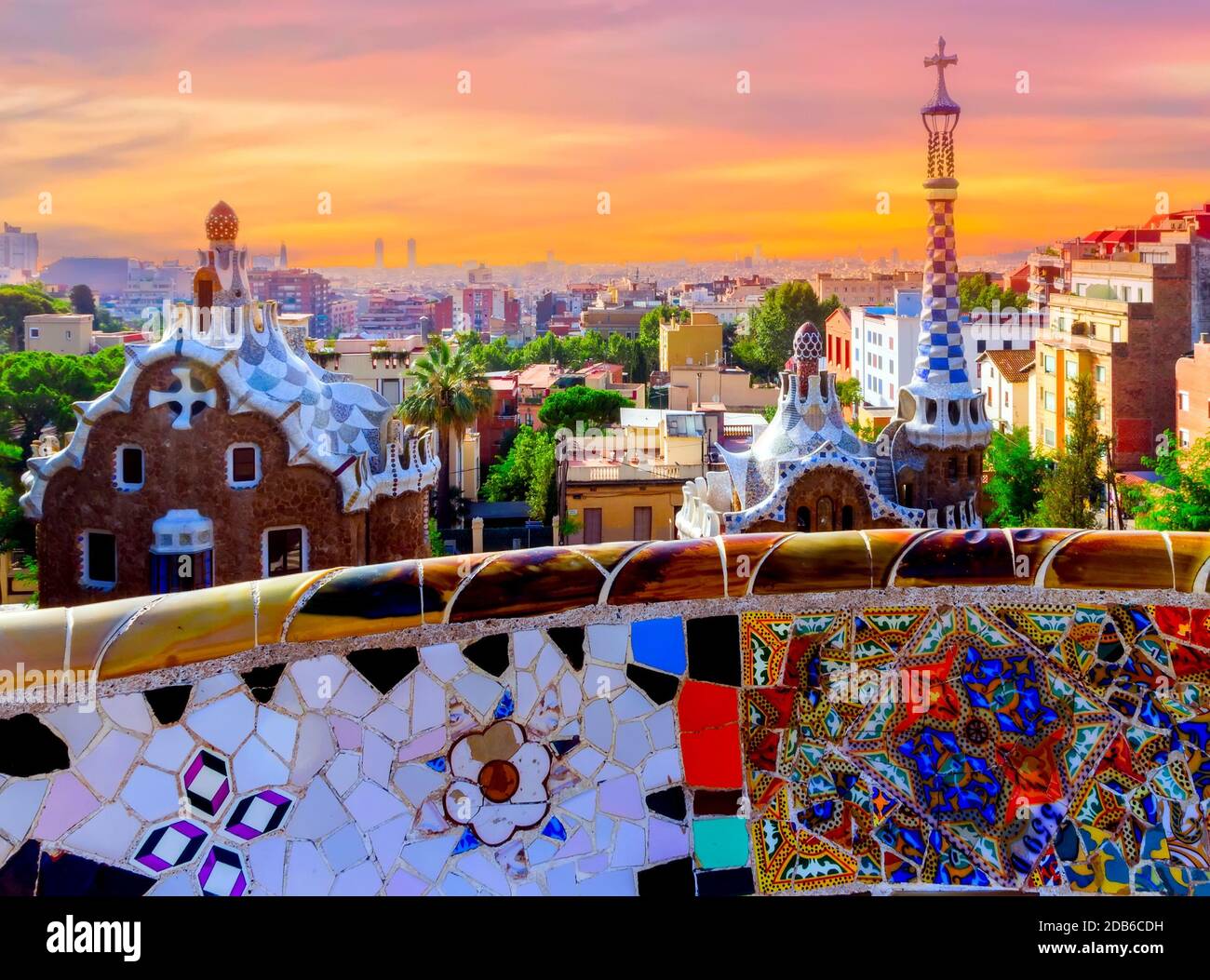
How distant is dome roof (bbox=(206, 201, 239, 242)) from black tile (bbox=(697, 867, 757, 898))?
14.0 metres

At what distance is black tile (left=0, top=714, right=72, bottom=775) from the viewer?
128 inches

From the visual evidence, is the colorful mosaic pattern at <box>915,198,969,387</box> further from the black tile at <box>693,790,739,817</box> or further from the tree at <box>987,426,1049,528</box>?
the black tile at <box>693,790,739,817</box>

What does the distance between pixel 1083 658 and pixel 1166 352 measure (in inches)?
1331

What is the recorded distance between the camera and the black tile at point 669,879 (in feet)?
11.6

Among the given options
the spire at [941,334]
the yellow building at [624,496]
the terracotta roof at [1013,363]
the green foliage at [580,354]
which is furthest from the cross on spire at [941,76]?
the green foliage at [580,354]

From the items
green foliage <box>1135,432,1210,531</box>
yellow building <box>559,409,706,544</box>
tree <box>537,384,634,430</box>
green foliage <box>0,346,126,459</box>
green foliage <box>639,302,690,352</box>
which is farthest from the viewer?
green foliage <box>639,302,690,352</box>

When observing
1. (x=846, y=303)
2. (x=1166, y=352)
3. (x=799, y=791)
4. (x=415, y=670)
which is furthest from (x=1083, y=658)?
(x=846, y=303)

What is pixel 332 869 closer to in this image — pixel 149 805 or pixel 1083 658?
pixel 149 805

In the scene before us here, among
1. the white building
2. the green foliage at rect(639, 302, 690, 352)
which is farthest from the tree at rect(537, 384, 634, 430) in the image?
the white building

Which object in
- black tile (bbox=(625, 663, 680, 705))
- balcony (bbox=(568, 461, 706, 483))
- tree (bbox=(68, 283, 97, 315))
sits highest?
tree (bbox=(68, 283, 97, 315))

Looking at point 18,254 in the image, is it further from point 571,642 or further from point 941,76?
point 571,642

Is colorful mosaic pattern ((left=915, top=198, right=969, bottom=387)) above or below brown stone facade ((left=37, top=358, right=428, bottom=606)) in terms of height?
above

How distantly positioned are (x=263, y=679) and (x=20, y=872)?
63 cm

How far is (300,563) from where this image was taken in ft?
51.0
